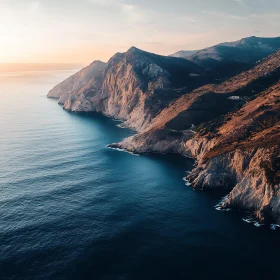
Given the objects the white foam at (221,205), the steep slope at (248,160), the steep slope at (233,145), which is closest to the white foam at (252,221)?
the steep slope at (233,145)

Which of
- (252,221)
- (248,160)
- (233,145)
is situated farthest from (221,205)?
(233,145)

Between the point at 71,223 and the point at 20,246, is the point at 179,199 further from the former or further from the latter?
the point at 20,246

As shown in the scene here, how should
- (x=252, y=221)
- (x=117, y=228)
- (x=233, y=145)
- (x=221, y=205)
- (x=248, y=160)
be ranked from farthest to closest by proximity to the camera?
(x=233, y=145)
(x=248, y=160)
(x=221, y=205)
(x=252, y=221)
(x=117, y=228)

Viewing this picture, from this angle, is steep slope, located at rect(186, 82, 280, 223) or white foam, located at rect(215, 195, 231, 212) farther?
white foam, located at rect(215, 195, 231, 212)

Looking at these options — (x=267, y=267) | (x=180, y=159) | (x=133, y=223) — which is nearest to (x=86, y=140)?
(x=180, y=159)

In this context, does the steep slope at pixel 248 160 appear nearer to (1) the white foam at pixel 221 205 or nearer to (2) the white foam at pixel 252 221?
(1) the white foam at pixel 221 205

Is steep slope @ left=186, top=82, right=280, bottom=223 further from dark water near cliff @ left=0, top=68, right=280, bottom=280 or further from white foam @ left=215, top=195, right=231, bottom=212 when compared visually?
dark water near cliff @ left=0, top=68, right=280, bottom=280

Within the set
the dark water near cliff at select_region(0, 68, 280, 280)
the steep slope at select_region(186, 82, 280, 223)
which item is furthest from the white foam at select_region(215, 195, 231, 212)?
the dark water near cliff at select_region(0, 68, 280, 280)

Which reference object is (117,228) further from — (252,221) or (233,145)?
(233,145)

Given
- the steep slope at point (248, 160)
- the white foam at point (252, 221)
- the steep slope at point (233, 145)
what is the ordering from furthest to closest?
the steep slope at point (233, 145), the steep slope at point (248, 160), the white foam at point (252, 221)

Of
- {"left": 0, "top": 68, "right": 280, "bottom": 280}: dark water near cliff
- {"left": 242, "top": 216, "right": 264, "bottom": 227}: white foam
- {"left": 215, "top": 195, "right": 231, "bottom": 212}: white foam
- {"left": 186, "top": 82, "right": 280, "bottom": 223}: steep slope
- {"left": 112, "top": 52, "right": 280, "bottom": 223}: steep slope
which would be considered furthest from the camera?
{"left": 215, "top": 195, "right": 231, "bottom": 212}: white foam
